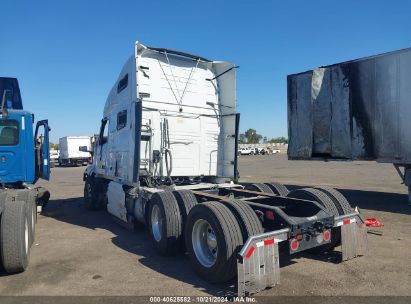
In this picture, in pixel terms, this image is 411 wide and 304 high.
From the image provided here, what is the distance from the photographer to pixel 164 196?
6.44 m

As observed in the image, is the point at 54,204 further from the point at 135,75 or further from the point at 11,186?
the point at 135,75

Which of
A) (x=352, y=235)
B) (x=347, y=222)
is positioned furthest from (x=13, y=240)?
(x=352, y=235)

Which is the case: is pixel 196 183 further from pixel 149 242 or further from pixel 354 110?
pixel 354 110

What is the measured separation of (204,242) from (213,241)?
0.84ft

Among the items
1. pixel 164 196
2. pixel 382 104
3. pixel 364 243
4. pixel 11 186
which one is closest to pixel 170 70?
pixel 164 196

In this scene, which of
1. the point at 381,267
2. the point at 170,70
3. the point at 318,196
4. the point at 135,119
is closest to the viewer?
the point at 381,267

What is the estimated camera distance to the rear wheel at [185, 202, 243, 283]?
461 cm

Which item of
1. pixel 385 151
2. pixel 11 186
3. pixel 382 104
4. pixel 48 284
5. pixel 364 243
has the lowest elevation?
pixel 48 284

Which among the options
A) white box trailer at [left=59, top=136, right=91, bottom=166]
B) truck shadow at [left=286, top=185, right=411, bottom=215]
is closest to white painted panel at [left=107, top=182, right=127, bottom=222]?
truck shadow at [left=286, top=185, right=411, bottom=215]

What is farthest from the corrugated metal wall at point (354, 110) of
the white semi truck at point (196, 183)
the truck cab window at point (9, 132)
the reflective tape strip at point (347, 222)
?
the truck cab window at point (9, 132)

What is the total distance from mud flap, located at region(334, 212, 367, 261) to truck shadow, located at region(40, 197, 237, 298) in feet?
5.79

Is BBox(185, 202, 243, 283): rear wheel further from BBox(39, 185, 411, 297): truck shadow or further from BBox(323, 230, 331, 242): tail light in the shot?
BBox(323, 230, 331, 242): tail light

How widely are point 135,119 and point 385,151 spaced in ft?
25.1

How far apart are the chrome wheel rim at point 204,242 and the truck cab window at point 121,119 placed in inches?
155
